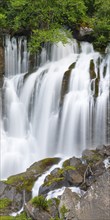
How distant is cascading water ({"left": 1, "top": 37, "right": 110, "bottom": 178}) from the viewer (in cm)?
1541

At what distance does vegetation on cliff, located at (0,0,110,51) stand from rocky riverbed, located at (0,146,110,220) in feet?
25.9

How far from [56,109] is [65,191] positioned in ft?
26.9

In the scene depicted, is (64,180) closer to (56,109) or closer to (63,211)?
(63,211)

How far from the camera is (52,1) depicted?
19.8 metres

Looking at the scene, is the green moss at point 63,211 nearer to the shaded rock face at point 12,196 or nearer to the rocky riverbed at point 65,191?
the rocky riverbed at point 65,191

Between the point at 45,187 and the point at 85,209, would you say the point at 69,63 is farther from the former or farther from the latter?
the point at 85,209

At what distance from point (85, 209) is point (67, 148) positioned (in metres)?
8.89

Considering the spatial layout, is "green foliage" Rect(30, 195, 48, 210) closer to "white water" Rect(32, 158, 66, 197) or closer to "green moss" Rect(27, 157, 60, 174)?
"white water" Rect(32, 158, 66, 197)

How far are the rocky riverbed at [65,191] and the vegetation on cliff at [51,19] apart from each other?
7.90 m

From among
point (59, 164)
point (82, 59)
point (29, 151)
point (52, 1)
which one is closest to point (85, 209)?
point (59, 164)

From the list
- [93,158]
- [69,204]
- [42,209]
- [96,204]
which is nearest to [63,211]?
[69,204]

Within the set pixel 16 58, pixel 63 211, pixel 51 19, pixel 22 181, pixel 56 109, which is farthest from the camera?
pixel 51 19

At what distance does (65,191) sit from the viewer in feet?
27.6

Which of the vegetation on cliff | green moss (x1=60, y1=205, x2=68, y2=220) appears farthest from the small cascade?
green moss (x1=60, y1=205, x2=68, y2=220)
